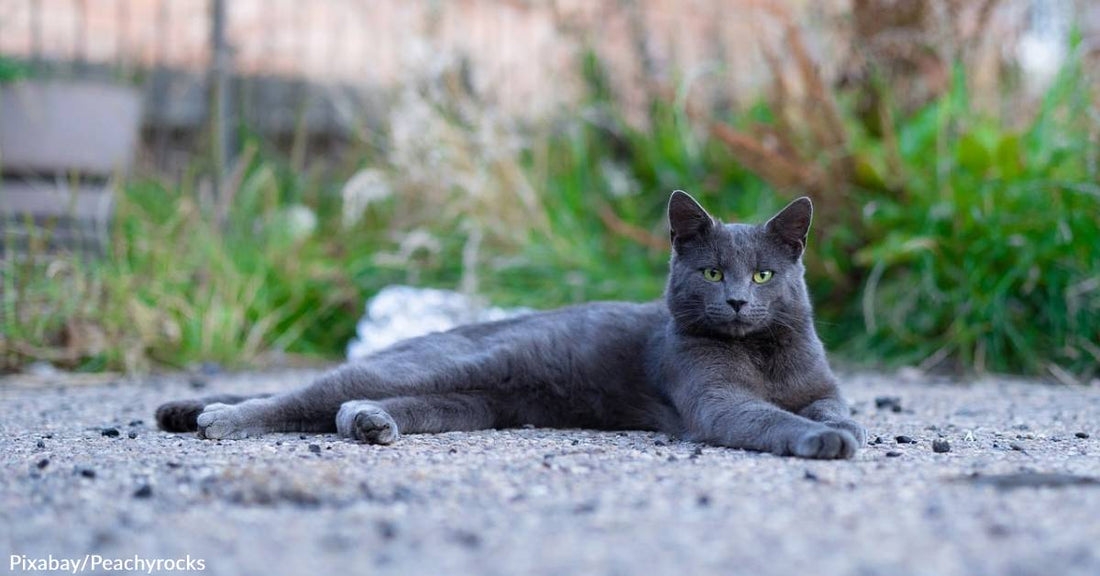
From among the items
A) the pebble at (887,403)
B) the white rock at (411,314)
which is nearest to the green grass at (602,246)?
the white rock at (411,314)

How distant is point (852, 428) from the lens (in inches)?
98.0

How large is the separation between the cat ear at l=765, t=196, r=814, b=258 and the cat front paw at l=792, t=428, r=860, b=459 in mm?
712

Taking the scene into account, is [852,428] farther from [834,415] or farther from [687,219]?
[687,219]

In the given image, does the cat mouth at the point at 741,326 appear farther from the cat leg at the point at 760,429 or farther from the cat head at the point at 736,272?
the cat leg at the point at 760,429

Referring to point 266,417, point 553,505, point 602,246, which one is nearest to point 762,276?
point 553,505

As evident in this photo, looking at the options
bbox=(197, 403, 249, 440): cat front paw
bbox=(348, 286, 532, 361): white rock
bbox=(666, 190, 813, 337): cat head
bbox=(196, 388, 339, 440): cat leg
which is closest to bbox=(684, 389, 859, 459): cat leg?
bbox=(666, 190, 813, 337): cat head

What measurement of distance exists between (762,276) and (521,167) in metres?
3.33

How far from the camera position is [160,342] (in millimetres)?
4633

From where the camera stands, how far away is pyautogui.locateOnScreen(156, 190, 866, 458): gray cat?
2668 millimetres

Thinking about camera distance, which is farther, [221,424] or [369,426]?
[221,424]

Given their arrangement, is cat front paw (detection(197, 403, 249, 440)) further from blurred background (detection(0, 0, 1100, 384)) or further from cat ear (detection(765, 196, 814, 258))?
blurred background (detection(0, 0, 1100, 384))

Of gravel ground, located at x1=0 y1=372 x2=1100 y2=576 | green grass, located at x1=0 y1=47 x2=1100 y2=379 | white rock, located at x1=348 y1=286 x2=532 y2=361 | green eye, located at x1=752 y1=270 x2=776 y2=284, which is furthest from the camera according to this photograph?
white rock, located at x1=348 y1=286 x2=532 y2=361

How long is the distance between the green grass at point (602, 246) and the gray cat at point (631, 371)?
1.69 meters

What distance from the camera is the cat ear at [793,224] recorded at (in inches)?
110
